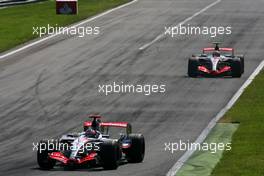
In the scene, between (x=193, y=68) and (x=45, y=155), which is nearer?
(x=45, y=155)

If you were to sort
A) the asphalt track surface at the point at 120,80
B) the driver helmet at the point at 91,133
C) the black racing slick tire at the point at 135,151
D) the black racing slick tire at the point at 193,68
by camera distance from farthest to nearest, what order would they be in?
1. the black racing slick tire at the point at 193,68
2. the asphalt track surface at the point at 120,80
3. the black racing slick tire at the point at 135,151
4. the driver helmet at the point at 91,133

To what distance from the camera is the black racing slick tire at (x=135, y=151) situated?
87.9ft

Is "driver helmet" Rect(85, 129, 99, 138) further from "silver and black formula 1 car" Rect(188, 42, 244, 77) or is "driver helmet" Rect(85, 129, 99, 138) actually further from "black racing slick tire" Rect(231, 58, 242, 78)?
"black racing slick tire" Rect(231, 58, 242, 78)

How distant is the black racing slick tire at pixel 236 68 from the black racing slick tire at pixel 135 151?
56.2 feet

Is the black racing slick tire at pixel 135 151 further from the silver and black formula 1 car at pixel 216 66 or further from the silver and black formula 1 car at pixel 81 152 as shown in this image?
the silver and black formula 1 car at pixel 216 66

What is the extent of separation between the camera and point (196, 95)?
39750 mm

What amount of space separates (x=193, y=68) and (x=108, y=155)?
18840 millimetres

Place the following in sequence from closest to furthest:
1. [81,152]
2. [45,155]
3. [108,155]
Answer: [108,155]
[45,155]
[81,152]

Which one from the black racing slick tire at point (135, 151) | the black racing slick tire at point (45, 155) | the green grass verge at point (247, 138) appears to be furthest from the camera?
the black racing slick tire at point (135, 151)

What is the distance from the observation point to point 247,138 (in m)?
29.8

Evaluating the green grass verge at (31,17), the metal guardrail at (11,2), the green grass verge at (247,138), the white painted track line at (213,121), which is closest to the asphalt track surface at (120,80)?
the white painted track line at (213,121)

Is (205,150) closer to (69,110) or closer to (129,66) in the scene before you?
(69,110)

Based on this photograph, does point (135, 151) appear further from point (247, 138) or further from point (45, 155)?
point (247, 138)

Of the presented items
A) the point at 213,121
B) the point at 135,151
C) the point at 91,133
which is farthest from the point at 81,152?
the point at 213,121
